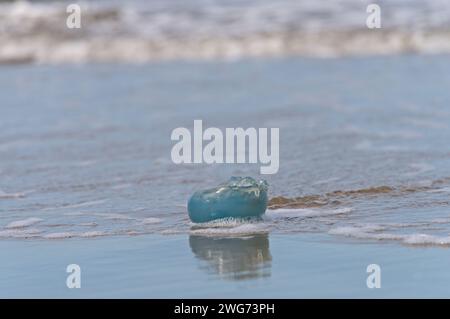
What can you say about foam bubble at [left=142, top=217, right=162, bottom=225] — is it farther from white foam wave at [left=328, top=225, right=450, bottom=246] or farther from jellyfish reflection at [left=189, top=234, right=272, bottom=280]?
white foam wave at [left=328, top=225, right=450, bottom=246]

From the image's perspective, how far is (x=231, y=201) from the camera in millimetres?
4945

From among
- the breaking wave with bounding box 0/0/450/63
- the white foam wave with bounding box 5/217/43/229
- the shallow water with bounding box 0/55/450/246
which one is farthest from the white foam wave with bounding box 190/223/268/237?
the breaking wave with bounding box 0/0/450/63

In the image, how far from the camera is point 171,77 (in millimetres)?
11164

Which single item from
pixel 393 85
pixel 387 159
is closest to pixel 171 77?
pixel 393 85

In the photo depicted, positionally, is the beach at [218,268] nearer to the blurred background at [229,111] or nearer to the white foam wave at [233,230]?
the white foam wave at [233,230]

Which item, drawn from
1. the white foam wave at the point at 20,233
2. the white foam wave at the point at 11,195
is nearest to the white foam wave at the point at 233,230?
the white foam wave at the point at 20,233

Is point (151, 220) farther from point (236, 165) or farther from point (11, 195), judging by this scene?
point (236, 165)

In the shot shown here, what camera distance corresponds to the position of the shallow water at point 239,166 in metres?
5.12

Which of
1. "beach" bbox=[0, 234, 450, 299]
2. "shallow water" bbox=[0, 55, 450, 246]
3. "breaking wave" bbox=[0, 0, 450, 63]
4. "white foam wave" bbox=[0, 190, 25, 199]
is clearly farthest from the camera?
"breaking wave" bbox=[0, 0, 450, 63]

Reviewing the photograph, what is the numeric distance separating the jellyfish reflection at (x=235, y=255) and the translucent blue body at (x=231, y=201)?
19 cm

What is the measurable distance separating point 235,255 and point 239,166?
214cm

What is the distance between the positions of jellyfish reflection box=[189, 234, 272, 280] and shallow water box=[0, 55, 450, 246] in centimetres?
12

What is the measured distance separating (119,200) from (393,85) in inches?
172

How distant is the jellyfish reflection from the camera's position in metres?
4.21
